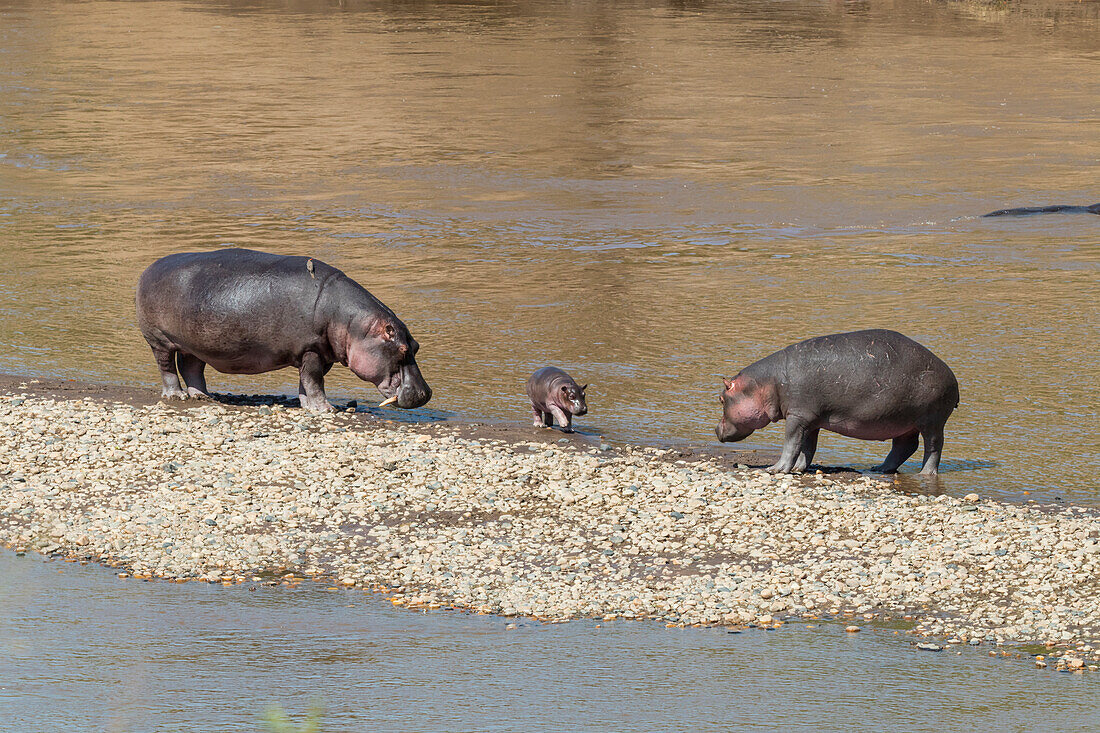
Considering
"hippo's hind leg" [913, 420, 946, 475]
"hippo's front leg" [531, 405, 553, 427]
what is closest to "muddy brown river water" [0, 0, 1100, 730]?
"hippo's hind leg" [913, 420, 946, 475]

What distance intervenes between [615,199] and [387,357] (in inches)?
343

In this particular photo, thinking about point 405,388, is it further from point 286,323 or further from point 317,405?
point 286,323

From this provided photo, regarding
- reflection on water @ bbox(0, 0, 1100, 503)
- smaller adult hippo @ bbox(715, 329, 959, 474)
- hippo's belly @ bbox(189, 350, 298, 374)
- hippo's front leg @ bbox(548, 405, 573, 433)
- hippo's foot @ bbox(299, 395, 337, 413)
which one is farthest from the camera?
reflection on water @ bbox(0, 0, 1100, 503)

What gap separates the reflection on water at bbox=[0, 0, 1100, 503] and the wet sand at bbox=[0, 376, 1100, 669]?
1.20 meters

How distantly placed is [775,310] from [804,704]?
7.81 metres

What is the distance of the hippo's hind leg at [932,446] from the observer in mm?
8859

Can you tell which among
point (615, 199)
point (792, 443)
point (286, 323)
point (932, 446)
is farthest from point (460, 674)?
point (615, 199)

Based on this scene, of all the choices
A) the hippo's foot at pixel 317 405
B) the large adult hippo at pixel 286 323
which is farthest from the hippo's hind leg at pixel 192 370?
the hippo's foot at pixel 317 405

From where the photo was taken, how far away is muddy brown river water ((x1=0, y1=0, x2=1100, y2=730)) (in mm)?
11453

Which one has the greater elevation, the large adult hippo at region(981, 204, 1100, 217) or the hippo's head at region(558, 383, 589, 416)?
the hippo's head at region(558, 383, 589, 416)

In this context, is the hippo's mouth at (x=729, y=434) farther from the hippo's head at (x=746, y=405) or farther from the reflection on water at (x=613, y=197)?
the reflection on water at (x=613, y=197)

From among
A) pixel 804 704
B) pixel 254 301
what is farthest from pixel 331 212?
pixel 804 704

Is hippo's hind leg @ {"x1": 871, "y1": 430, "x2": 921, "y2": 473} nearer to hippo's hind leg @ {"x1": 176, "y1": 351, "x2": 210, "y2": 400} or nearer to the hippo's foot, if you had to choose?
the hippo's foot

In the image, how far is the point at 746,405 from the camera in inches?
352
